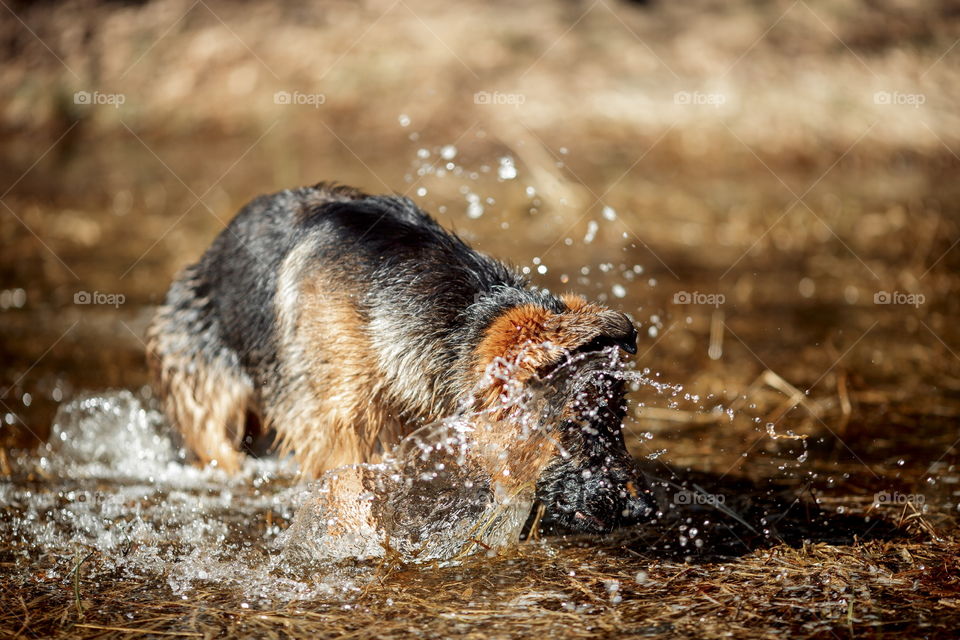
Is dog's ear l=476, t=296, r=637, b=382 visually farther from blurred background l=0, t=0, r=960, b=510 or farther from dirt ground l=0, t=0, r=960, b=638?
blurred background l=0, t=0, r=960, b=510

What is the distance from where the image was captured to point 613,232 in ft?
30.2

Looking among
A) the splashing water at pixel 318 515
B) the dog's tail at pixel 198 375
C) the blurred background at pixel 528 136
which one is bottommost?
the splashing water at pixel 318 515

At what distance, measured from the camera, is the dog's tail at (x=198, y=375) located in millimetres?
5035

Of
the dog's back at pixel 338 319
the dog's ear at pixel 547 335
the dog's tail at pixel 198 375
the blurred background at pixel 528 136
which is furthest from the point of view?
the blurred background at pixel 528 136

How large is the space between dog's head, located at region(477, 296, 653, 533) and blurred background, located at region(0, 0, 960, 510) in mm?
3961

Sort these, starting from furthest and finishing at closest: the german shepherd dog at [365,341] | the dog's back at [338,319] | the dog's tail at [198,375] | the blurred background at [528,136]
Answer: the blurred background at [528,136], the dog's tail at [198,375], the dog's back at [338,319], the german shepherd dog at [365,341]

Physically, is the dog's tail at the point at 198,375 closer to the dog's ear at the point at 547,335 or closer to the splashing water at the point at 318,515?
the splashing water at the point at 318,515

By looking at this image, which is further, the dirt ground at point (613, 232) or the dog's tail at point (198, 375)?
the dog's tail at point (198, 375)

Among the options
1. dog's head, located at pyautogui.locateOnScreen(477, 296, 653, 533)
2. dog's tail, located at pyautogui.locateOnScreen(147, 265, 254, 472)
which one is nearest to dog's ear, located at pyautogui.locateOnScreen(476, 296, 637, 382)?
dog's head, located at pyautogui.locateOnScreen(477, 296, 653, 533)

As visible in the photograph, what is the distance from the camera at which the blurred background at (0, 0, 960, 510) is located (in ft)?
28.2

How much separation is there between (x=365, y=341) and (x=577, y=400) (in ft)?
3.52

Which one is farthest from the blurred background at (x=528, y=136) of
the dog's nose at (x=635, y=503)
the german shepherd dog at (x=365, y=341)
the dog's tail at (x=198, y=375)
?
the dog's nose at (x=635, y=503)

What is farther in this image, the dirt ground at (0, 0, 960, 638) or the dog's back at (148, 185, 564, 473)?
the dog's back at (148, 185, 564, 473)

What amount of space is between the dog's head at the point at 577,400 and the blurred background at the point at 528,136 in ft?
13.0
